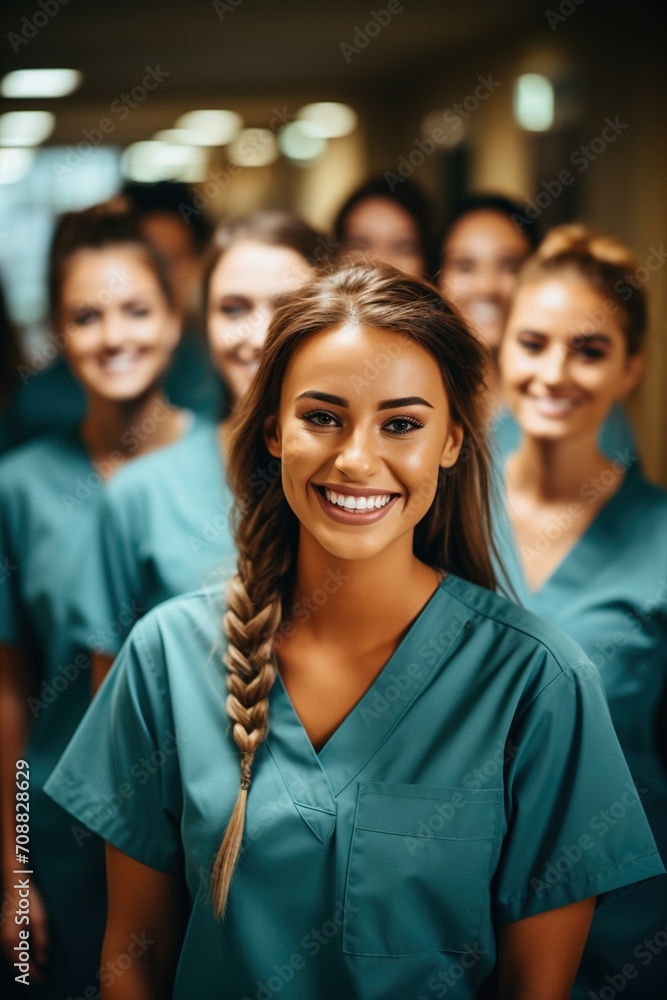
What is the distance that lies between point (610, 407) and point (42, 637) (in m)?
0.95

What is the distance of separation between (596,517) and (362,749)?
61 cm

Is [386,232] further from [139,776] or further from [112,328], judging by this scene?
→ [139,776]

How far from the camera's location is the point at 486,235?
1648mm

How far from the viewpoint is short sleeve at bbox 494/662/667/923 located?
910 millimetres

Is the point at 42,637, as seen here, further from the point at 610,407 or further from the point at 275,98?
the point at 275,98

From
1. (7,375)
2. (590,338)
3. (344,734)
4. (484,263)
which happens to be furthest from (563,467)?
(7,375)

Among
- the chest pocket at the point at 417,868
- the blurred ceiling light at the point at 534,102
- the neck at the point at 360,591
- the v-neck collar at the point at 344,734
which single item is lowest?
the chest pocket at the point at 417,868

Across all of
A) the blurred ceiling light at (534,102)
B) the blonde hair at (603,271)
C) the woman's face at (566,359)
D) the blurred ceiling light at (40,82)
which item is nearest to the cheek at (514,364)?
the woman's face at (566,359)

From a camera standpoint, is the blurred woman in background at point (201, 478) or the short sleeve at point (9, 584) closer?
the blurred woman in background at point (201, 478)

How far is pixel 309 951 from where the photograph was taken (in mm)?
918

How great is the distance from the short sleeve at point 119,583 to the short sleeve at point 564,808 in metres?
0.66

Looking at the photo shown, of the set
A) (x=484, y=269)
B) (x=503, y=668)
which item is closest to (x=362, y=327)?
(x=503, y=668)

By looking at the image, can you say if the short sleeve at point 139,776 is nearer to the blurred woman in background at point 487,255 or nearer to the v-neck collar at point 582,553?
the v-neck collar at point 582,553

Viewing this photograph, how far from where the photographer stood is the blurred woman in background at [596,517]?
1229mm
